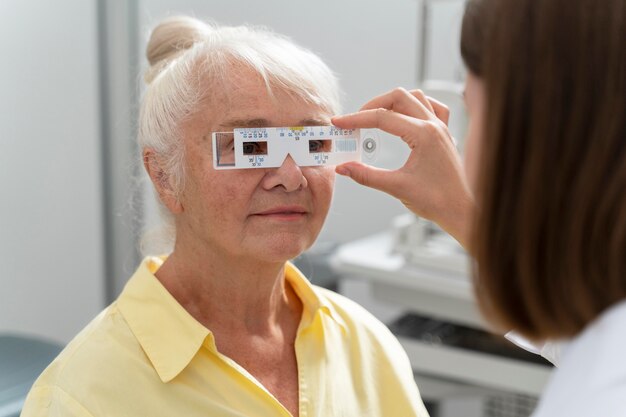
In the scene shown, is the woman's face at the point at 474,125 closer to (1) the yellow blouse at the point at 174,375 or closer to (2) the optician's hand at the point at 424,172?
(2) the optician's hand at the point at 424,172

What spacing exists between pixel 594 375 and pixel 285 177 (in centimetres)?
62

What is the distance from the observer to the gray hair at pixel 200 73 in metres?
1.26

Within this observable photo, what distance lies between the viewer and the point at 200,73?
127 cm

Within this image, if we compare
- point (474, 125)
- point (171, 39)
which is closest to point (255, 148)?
point (171, 39)

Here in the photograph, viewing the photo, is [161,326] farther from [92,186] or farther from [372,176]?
[92,186]

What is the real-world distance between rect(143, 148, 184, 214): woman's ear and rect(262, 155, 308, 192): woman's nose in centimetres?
17

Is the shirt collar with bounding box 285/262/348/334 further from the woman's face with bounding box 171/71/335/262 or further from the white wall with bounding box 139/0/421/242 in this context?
the white wall with bounding box 139/0/421/242

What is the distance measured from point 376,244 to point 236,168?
47.6 inches

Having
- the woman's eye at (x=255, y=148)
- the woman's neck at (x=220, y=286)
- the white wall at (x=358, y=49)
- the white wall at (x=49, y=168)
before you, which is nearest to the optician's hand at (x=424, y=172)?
the woman's eye at (x=255, y=148)

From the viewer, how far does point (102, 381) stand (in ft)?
3.77

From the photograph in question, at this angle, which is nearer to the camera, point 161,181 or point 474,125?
point 474,125

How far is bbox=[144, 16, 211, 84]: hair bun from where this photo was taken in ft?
4.49

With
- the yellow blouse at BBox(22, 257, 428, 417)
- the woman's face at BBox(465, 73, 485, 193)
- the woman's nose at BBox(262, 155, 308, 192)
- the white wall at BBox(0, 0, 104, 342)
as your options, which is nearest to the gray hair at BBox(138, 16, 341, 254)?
the woman's nose at BBox(262, 155, 308, 192)

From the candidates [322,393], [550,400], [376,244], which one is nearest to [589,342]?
[550,400]
